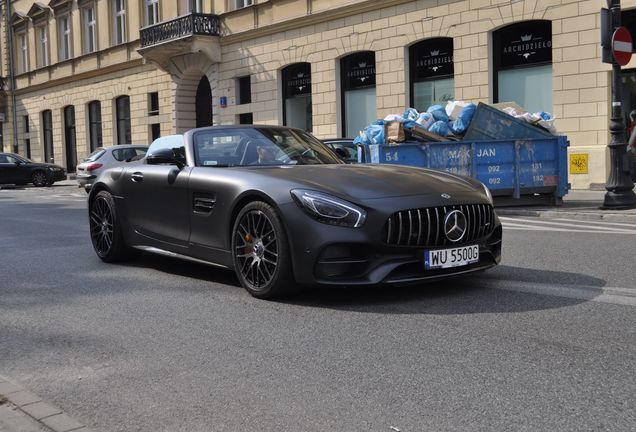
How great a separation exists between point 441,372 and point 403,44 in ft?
62.0

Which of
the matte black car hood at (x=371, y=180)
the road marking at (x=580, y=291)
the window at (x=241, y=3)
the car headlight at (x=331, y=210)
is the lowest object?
the road marking at (x=580, y=291)

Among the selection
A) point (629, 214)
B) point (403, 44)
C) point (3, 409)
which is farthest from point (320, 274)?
point (403, 44)

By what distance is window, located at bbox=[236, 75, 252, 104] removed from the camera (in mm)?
27844

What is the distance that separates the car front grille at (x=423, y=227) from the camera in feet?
→ 16.7

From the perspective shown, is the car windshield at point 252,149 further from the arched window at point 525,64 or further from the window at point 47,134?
the window at point 47,134

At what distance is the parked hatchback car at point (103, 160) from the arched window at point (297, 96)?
5.83 m

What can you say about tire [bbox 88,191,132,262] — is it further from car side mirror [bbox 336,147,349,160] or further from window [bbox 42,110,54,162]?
window [bbox 42,110,54,162]

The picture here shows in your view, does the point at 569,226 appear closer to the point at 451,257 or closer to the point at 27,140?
Result: the point at 451,257

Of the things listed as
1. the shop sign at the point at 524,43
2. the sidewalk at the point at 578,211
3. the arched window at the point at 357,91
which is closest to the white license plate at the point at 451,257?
the sidewalk at the point at 578,211

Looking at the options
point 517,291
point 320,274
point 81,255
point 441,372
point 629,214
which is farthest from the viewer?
point 629,214

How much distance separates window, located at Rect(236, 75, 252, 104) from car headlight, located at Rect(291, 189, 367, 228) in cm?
2305

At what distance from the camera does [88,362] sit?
4.23 m

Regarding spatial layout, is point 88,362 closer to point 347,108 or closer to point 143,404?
point 143,404

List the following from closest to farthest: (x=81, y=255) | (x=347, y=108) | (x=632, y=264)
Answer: (x=632, y=264)
(x=81, y=255)
(x=347, y=108)
